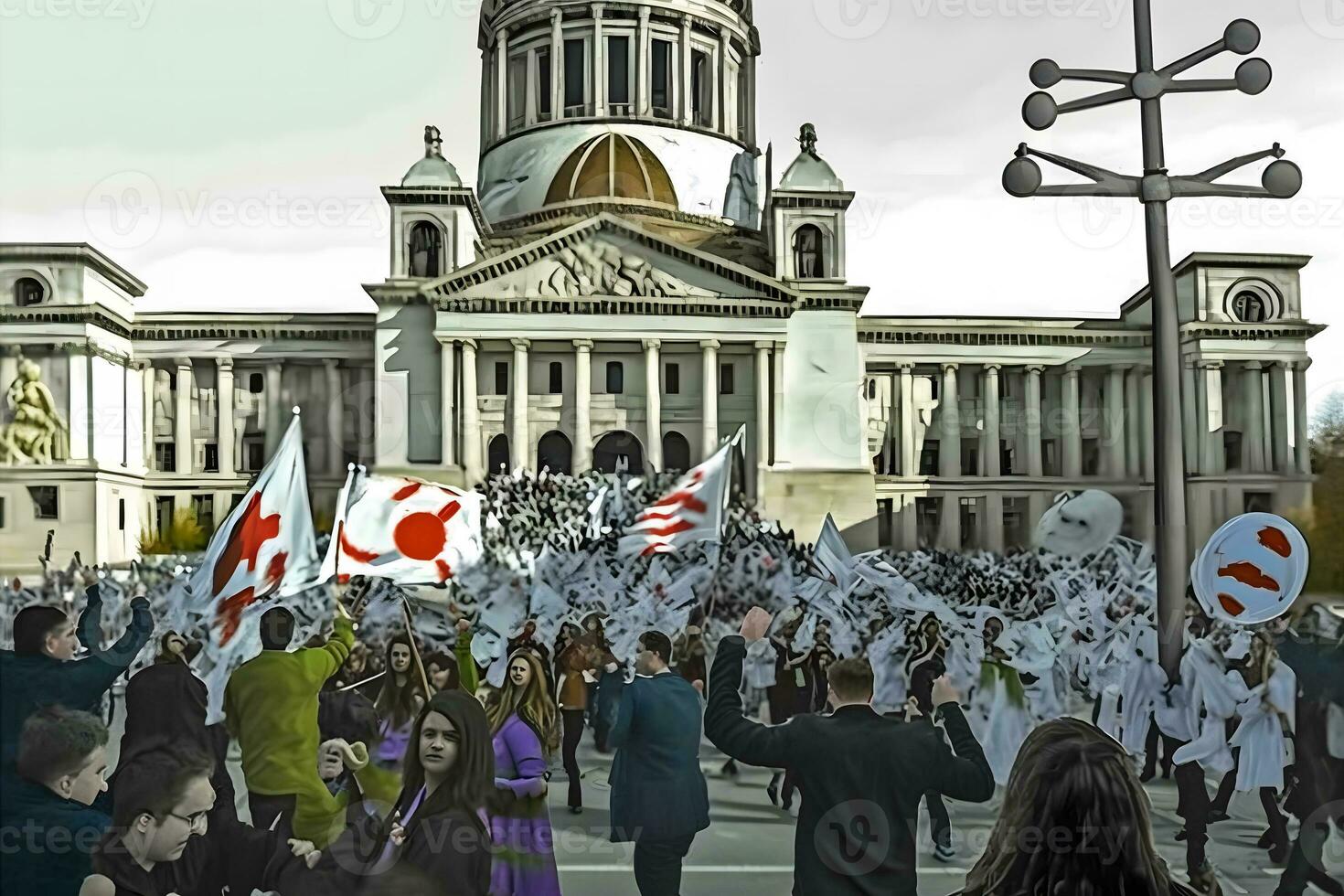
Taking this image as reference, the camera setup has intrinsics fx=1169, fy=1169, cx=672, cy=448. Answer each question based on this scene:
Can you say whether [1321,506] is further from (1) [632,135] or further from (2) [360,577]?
(1) [632,135]

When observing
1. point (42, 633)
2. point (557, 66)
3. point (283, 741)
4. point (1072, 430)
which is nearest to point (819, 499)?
point (1072, 430)

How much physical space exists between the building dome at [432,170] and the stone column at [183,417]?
30.3ft

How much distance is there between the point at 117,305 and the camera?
117 feet

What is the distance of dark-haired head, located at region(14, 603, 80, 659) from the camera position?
5668 mm

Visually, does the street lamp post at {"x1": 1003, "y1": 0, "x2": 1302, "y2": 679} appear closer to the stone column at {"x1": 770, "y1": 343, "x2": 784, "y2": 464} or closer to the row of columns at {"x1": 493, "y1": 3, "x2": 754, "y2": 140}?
the stone column at {"x1": 770, "y1": 343, "x2": 784, "y2": 464}

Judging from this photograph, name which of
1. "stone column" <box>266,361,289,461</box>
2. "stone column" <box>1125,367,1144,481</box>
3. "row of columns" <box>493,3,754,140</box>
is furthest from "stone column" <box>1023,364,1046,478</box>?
"stone column" <box>266,361,289,461</box>

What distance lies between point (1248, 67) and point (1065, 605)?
6430 millimetres

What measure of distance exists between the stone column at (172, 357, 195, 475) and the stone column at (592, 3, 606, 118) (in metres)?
20.2

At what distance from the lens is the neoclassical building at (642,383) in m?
34.0

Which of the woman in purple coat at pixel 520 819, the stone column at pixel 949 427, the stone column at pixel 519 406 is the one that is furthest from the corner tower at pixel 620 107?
the woman in purple coat at pixel 520 819

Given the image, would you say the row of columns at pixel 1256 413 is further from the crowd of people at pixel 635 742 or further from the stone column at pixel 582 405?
the crowd of people at pixel 635 742

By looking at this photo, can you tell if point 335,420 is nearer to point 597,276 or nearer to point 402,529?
point 597,276

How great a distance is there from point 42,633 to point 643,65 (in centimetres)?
4591

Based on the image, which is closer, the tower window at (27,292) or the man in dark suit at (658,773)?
the man in dark suit at (658,773)
